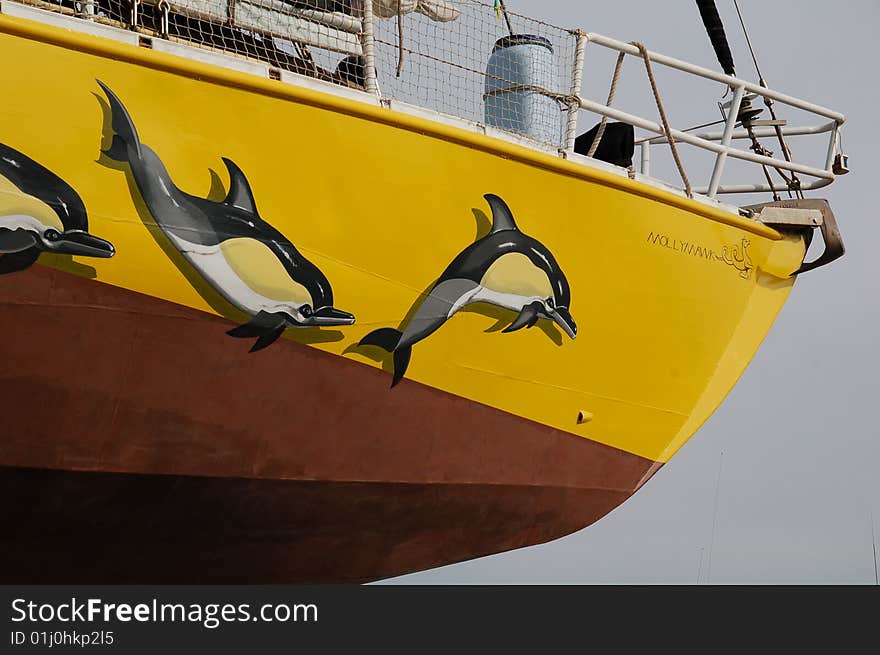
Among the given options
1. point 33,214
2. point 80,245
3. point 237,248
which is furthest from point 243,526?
point 33,214

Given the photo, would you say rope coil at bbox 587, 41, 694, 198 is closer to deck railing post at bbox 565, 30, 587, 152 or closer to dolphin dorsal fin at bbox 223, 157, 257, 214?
deck railing post at bbox 565, 30, 587, 152

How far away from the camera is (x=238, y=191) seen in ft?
19.5

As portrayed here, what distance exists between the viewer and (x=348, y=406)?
645 cm

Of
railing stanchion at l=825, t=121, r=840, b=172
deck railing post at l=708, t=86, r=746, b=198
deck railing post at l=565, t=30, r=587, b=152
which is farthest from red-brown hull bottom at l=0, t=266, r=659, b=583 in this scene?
railing stanchion at l=825, t=121, r=840, b=172

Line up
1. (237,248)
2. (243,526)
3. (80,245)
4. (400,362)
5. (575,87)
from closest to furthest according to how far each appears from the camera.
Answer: (80,245) < (237,248) < (243,526) < (400,362) < (575,87)

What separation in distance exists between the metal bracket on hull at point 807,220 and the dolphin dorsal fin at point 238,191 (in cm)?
426

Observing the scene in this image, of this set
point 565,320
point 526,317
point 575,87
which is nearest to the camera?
point 526,317

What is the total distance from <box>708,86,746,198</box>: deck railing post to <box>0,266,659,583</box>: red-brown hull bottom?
2.28 meters

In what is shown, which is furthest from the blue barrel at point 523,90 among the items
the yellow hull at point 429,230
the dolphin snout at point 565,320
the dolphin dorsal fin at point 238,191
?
the dolphin dorsal fin at point 238,191

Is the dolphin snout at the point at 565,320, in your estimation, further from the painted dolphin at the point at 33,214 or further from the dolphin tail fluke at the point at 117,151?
the painted dolphin at the point at 33,214

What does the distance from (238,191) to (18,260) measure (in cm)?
117

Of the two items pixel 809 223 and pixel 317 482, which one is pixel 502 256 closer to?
pixel 317 482

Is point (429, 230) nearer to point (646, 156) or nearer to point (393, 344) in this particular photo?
point (393, 344)

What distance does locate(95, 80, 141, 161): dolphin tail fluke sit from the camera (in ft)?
18.3
